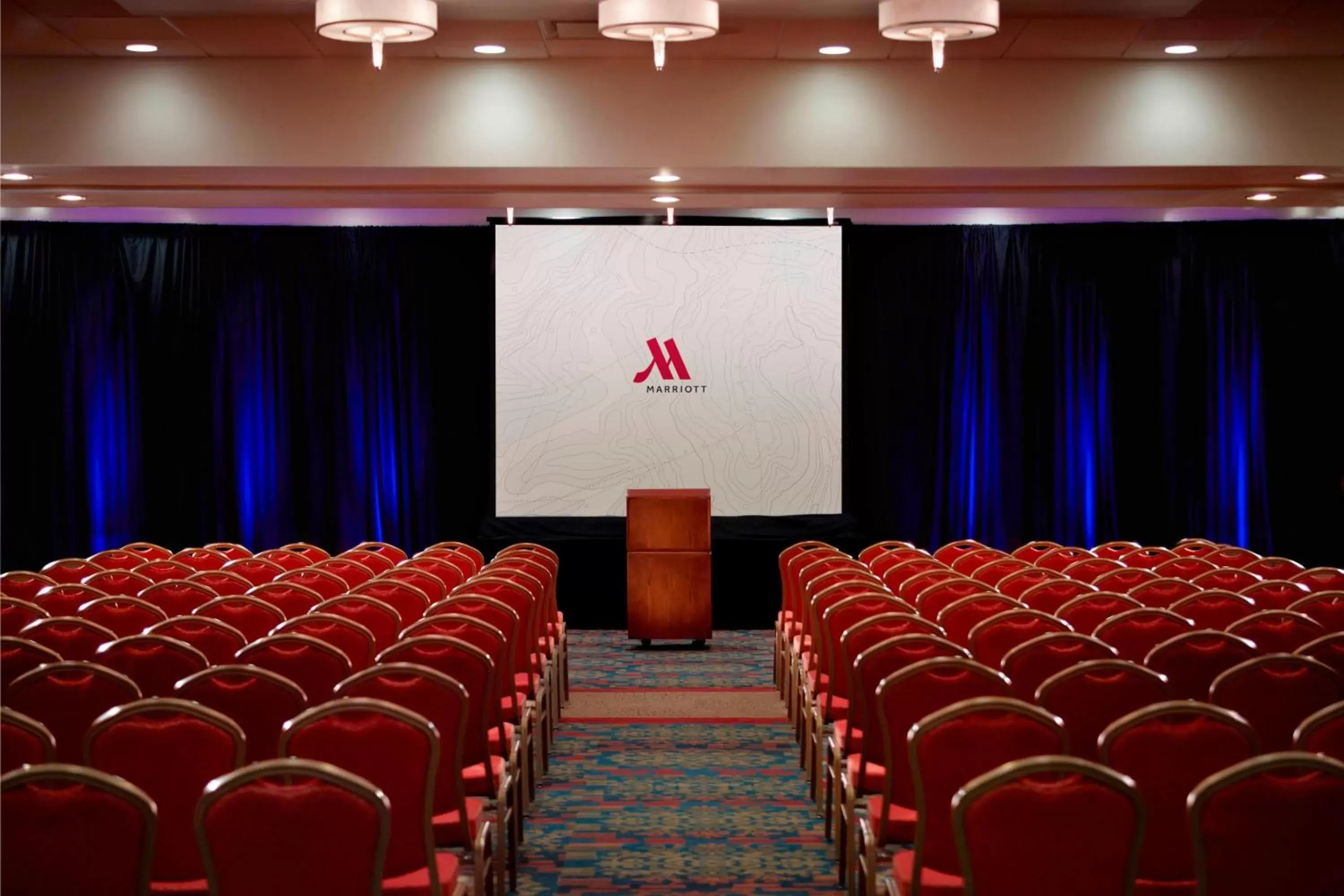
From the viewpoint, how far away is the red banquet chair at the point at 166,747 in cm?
434

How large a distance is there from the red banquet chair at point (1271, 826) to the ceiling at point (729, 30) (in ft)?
21.3

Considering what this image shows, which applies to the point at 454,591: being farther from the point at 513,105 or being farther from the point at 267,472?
the point at 267,472

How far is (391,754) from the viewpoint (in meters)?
4.50

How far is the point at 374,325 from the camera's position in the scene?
16062 millimetres

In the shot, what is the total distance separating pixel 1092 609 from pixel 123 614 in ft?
15.7

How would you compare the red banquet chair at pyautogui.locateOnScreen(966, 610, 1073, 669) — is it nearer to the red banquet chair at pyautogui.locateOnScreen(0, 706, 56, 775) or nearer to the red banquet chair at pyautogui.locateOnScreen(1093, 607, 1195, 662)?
the red banquet chair at pyautogui.locateOnScreen(1093, 607, 1195, 662)

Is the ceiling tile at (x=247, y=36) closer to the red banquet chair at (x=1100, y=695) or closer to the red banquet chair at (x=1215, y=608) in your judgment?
the red banquet chair at (x=1215, y=608)

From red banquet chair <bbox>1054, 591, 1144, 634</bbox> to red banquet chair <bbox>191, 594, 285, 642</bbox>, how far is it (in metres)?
3.88

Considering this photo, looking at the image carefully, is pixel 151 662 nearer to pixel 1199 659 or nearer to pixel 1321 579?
pixel 1199 659

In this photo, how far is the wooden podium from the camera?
39.2ft

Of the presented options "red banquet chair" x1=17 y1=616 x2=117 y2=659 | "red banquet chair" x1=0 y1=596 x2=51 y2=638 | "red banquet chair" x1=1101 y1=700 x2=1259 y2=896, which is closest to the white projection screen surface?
"red banquet chair" x1=0 y1=596 x2=51 y2=638

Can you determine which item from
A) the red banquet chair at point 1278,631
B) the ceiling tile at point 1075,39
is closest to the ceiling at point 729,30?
the ceiling tile at point 1075,39

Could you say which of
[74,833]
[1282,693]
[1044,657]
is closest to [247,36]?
[1044,657]

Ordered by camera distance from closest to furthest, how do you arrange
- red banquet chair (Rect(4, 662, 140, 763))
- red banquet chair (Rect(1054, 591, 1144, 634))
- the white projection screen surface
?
1. red banquet chair (Rect(4, 662, 140, 763))
2. red banquet chair (Rect(1054, 591, 1144, 634))
3. the white projection screen surface
